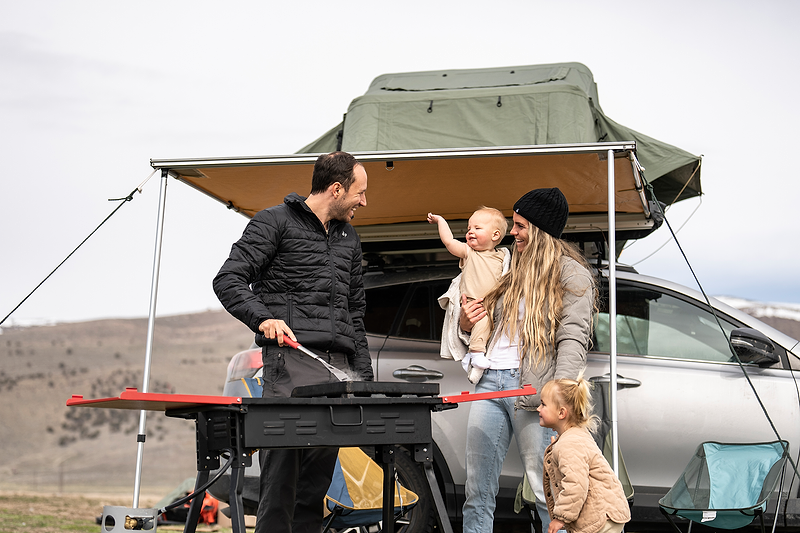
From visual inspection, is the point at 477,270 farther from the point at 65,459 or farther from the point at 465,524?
the point at 65,459

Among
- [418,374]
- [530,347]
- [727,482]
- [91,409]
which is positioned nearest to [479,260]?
[530,347]

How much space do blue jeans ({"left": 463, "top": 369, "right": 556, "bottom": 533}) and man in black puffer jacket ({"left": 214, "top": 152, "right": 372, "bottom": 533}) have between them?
1.83 feet

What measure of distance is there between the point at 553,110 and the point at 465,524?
2.51 m

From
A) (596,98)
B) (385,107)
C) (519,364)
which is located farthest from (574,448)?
(596,98)

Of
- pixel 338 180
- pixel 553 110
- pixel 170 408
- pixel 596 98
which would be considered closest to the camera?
pixel 170 408

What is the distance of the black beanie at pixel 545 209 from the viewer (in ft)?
11.7

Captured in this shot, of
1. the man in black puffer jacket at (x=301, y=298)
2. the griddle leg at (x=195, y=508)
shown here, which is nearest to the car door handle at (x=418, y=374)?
the man in black puffer jacket at (x=301, y=298)

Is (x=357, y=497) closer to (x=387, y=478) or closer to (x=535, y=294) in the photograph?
(x=387, y=478)

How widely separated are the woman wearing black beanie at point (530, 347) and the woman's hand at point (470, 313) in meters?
0.10

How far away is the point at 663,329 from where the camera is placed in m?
4.63

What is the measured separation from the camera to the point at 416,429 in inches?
109

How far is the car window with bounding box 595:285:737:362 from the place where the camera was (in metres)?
4.56

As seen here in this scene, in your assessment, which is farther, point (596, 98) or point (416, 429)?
point (596, 98)

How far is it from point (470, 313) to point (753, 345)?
1.75 metres
